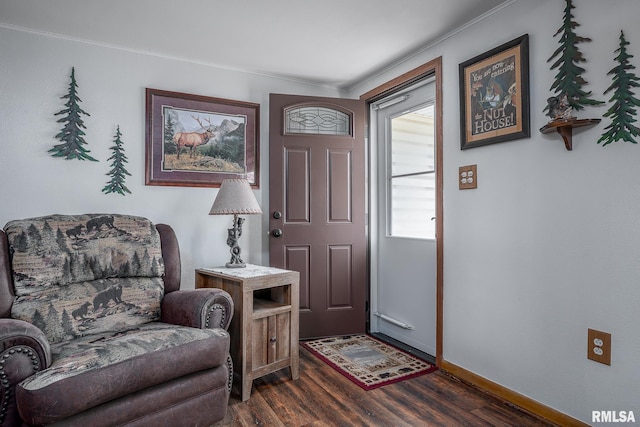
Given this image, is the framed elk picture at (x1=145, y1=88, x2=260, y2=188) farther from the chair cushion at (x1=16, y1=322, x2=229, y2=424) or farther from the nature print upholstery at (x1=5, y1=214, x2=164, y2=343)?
the chair cushion at (x1=16, y1=322, x2=229, y2=424)

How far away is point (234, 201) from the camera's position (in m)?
2.41

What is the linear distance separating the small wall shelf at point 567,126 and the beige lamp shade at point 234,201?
5.64 feet

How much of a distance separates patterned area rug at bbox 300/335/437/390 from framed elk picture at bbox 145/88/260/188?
1454 millimetres

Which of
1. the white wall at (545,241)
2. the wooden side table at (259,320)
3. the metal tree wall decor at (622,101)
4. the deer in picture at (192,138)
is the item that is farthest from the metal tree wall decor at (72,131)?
the metal tree wall decor at (622,101)

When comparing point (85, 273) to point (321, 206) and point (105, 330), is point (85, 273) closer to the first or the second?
point (105, 330)

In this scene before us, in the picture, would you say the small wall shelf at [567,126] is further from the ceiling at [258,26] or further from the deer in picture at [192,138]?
the deer in picture at [192,138]

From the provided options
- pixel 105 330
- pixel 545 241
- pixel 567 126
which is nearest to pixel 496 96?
pixel 567 126

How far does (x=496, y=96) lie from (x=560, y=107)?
0.43 meters

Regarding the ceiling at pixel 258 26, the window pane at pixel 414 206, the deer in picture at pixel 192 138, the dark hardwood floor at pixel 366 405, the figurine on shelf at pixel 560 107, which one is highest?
the ceiling at pixel 258 26

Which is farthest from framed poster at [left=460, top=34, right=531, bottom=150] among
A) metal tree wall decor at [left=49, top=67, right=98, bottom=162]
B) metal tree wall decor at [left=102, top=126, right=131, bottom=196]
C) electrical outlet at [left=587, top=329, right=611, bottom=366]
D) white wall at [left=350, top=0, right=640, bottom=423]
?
metal tree wall decor at [left=49, top=67, right=98, bottom=162]

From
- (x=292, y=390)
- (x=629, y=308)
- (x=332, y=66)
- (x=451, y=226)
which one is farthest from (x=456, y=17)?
(x=292, y=390)

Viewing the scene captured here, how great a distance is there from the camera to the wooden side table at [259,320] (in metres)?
2.11

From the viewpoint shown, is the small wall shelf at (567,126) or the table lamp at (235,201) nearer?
the small wall shelf at (567,126)

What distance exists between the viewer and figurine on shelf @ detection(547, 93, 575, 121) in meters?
1.75
